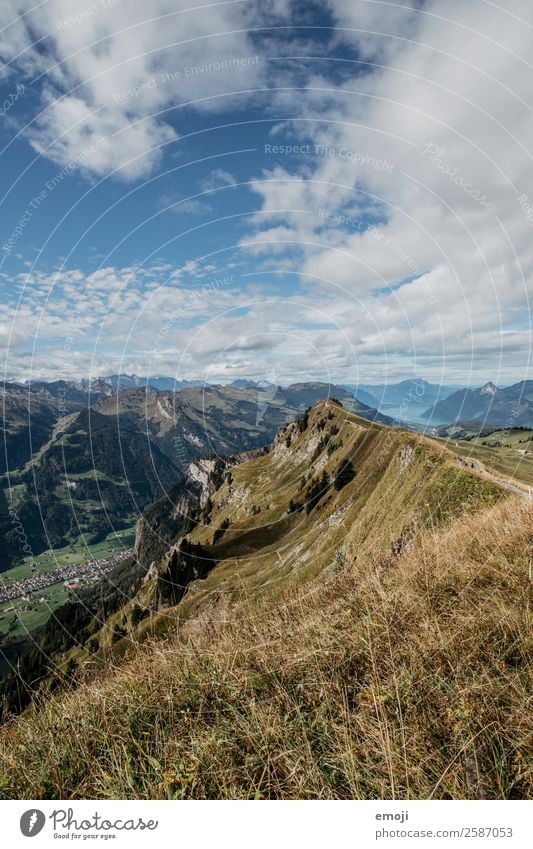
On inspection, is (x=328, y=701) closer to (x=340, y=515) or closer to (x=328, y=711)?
(x=328, y=711)

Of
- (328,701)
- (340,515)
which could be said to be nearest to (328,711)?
(328,701)

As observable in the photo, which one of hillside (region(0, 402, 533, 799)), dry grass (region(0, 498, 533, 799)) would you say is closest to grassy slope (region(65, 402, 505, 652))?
hillside (region(0, 402, 533, 799))

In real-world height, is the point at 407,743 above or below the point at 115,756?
above

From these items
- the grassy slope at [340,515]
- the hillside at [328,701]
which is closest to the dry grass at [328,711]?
the hillside at [328,701]

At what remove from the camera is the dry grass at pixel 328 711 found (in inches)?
178

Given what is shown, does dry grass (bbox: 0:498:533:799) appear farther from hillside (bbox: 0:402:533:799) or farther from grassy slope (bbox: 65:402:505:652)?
grassy slope (bbox: 65:402:505:652)

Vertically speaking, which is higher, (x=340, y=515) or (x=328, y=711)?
(x=328, y=711)

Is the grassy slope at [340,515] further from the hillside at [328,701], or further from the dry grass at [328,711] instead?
the dry grass at [328,711]

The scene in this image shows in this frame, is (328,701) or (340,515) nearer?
(328,701)

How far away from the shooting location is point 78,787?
5312mm

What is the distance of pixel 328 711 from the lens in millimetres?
5594

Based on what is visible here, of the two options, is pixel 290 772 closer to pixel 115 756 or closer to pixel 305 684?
pixel 305 684
